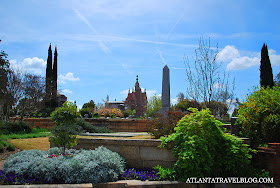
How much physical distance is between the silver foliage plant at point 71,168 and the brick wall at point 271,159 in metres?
3.87

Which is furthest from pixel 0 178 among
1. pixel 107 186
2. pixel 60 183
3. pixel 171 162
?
pixel 171 162

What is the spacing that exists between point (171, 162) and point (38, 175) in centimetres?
327

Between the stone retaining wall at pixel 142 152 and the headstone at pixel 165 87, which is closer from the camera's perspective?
the stone retaining wall at pixel 142 152

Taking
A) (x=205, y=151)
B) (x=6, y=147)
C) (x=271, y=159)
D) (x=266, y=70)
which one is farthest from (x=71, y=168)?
(x=266, y=70)

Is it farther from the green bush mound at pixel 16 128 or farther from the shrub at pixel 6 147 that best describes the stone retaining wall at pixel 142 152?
the green bush mound at pixel 16 128

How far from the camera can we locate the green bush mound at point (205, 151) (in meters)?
5.65

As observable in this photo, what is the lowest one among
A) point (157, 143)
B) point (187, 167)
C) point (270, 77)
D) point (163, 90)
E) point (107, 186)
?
point (107, 186)

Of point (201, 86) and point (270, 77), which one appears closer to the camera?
point (201, 86)

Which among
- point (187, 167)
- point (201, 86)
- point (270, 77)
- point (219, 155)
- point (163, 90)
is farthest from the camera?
point (270, 77)

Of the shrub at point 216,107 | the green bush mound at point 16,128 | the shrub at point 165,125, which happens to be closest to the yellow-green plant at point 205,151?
the shrub at point 165,125

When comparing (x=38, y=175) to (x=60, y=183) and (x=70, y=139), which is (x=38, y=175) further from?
(x=70, y=139)

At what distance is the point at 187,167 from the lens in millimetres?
5672

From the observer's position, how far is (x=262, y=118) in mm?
7066

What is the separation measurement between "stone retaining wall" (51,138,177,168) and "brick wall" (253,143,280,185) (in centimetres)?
247
